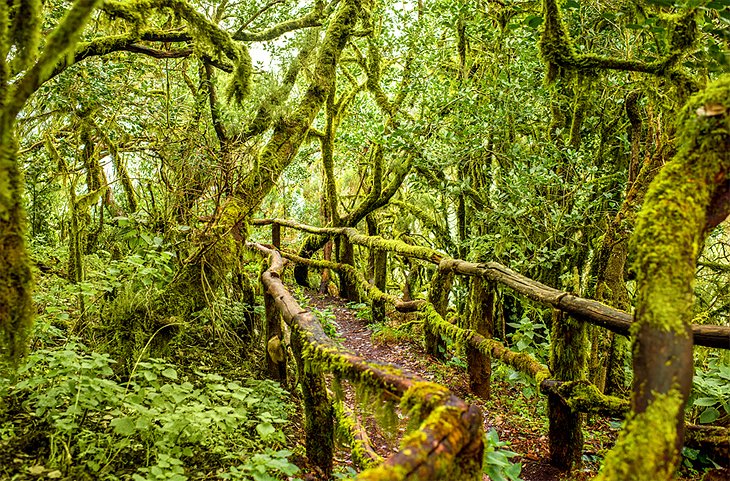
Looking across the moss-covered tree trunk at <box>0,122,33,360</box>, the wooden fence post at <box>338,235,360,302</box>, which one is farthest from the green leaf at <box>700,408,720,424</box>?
the wooden fence post at <box>338,235,360,302</box>

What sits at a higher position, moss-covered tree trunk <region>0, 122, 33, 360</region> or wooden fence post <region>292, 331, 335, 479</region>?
moss-covered tree trunk <region>0, 122, 33, 360</region>

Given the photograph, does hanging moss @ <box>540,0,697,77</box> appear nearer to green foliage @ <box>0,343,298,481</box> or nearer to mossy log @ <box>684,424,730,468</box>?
mossy log @ <box>684,424,730,468</box>

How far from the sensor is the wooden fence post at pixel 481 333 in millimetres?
5594

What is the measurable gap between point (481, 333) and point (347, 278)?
583cm

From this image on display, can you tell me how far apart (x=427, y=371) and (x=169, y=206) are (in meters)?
4.10

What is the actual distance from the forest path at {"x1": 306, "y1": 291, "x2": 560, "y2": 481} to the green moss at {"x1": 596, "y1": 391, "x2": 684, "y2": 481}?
180 cm

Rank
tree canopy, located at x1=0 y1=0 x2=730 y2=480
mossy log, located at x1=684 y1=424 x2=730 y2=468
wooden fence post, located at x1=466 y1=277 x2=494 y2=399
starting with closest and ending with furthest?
tree canopy, located at x1=0 y1=0 x2=730 y2=480, mossy log, located at x1=684 y1=424 x2=730 y2=468, wooden fence post, located at x1=466 y1=277 x2=494 y2=399

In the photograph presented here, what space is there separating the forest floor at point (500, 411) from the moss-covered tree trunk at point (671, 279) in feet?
4.46

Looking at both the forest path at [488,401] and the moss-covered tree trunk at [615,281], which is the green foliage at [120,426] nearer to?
the forest path at [488,401]

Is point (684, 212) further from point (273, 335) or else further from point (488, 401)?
point (273, 335)

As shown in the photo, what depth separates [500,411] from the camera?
5590 millimetres

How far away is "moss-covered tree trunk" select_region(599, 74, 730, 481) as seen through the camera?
4.88 feet

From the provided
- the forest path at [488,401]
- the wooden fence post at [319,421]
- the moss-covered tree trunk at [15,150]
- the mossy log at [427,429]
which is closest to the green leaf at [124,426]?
the moss-covered tree trunk at [15,150]

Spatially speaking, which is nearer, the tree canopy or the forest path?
the tree canopy
